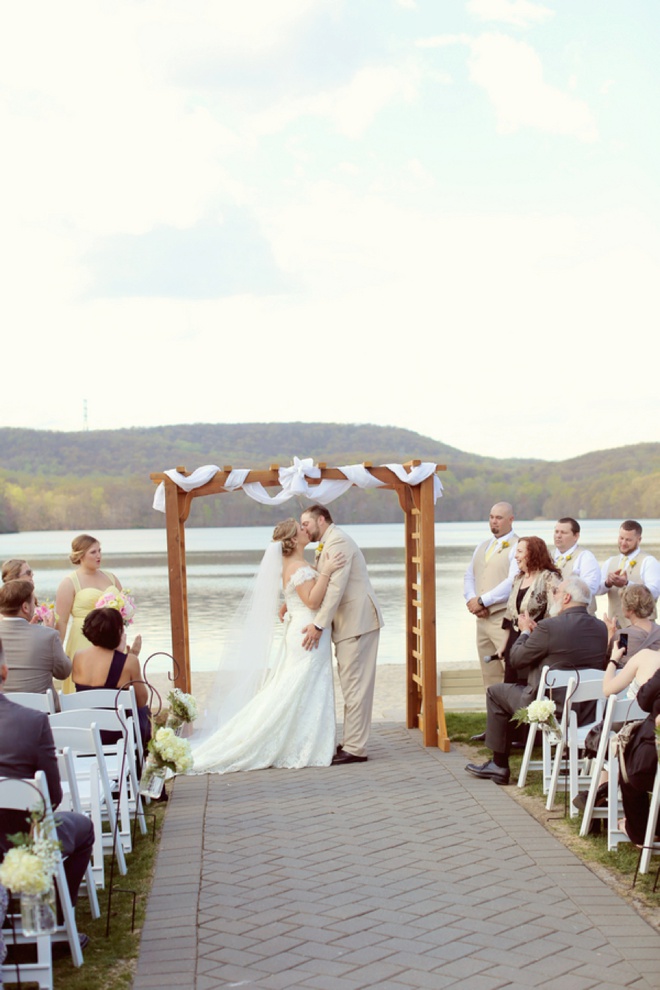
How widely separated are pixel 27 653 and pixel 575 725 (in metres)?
3.06

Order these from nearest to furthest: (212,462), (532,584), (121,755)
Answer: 1. (121,755)
2. (532,584)
3. (212,462)

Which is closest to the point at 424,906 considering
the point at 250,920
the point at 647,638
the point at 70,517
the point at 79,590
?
the point at 250,920

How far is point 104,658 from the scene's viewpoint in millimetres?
6504

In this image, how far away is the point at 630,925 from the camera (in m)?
4.49

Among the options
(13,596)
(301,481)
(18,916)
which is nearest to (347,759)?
(301,481)

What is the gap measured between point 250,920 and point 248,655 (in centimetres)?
416

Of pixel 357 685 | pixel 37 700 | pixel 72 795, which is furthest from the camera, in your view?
pixel 357 685

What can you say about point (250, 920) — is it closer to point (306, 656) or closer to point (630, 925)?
point (630, 925)

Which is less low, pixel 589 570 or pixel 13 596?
pixel 13 596

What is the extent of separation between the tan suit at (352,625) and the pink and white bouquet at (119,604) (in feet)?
4.97

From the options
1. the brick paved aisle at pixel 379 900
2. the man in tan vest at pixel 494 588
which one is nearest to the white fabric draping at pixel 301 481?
the man in tan vest at pixel 494 588

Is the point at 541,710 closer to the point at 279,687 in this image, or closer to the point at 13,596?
the point at 279,687

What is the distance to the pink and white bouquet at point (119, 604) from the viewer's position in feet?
23.3

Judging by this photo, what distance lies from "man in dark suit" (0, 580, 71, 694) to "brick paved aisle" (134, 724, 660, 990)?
3.77 ft
